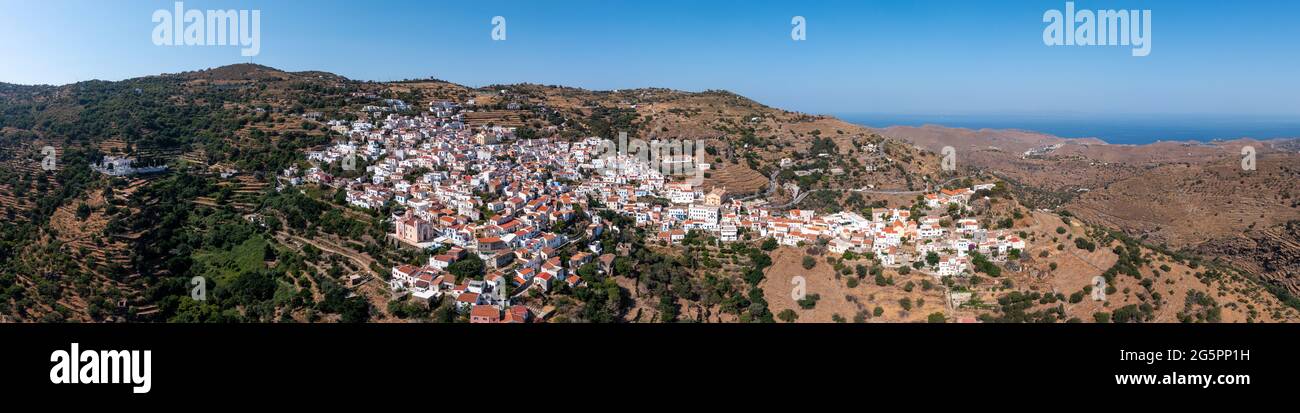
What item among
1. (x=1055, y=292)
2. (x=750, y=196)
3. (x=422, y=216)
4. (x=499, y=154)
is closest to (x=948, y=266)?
(x=1055, y=292)

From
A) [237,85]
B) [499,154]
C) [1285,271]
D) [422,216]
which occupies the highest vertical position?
[237,85]

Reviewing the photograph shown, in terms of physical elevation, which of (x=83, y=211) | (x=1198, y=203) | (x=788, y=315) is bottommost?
(x=788, y=315)

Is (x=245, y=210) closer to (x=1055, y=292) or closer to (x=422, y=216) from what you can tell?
(x=422, y=216)

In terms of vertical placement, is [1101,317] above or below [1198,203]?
below
